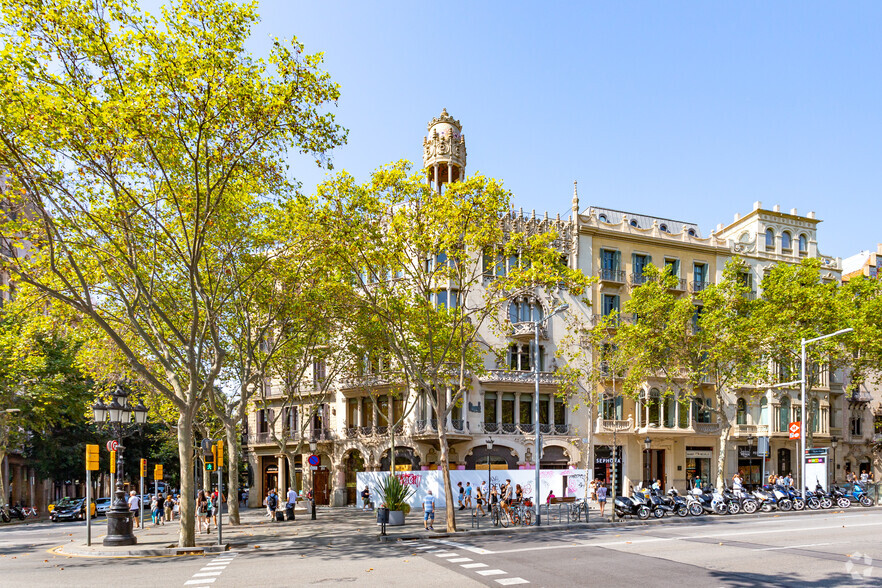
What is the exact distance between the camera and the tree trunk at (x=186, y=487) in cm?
2112

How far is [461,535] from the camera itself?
79.3ft

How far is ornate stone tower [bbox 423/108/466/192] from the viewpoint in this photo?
150ft

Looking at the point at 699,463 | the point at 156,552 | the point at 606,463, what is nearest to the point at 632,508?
the point at 156,552

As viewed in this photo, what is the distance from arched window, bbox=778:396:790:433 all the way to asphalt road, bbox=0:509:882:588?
1127 inches

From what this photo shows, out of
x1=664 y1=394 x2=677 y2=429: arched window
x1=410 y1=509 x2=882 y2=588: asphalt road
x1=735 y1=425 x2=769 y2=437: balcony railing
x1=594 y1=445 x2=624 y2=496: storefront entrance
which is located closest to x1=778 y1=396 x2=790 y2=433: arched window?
x1=735 y1=425 x2=769 y2=437: balcony railing

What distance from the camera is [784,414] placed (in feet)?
170

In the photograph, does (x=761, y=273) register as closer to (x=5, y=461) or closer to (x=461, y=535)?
(x=461, y=535)

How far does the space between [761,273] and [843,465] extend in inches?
673

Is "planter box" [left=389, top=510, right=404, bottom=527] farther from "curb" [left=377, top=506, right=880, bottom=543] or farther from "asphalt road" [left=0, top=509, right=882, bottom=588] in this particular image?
"asphalt road" [left=0, top=509, right=882, bottom=588]

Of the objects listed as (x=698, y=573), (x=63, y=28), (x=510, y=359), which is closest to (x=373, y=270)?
(x=63, y=28)

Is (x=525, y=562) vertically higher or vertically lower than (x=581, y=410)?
lower

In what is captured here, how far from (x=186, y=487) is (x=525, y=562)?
410 inches

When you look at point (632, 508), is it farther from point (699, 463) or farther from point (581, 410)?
point (699, 463)

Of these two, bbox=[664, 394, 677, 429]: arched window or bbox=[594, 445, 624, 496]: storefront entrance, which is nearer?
bbox=[594, 445, 624, 496]: storefront entrance
